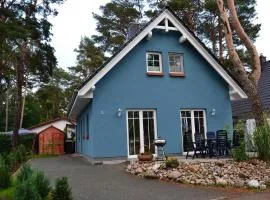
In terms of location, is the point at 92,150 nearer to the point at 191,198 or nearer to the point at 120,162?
the point at 120,162

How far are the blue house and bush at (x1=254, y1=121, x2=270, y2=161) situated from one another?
3.58 meters

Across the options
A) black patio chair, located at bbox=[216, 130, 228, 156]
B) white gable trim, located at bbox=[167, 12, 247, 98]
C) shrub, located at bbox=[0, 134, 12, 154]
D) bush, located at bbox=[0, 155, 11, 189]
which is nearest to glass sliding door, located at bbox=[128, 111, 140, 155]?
black patio chair, located at bbox=[216, 130, 228, 156]

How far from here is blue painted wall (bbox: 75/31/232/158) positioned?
15914 millimetres

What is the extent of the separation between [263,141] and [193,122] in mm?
5391

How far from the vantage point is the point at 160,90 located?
17.2 m

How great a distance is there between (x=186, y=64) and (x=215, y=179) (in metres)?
8.60

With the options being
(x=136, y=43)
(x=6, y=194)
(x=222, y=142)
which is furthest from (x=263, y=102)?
(x=6, y=194)

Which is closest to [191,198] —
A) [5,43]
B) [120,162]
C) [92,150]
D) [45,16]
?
[120,162]

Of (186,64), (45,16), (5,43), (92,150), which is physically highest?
(45,16)

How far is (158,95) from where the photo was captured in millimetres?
17094

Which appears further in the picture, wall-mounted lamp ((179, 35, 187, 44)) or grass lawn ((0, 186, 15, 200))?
wall-mounted lamp ((179, 35, 187, 44))

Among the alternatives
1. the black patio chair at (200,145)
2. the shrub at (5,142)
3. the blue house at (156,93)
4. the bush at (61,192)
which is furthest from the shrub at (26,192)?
the shrub at (5,142)

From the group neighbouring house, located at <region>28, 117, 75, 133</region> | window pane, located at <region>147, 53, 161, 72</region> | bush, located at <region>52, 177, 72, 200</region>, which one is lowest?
bush, located at <region>52, 177, 72, 200</region>

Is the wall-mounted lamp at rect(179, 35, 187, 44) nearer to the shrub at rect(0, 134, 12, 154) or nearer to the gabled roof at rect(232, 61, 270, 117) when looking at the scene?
the gabled roof at rect(232, 61, 270, 117)
